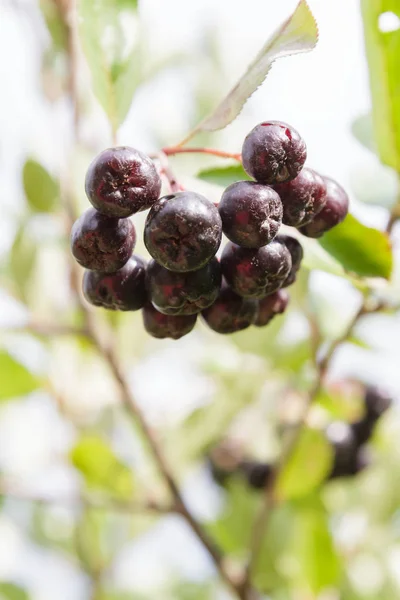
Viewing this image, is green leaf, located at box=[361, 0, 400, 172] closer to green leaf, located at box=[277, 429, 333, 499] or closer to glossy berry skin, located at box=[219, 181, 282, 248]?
glossy berry skin, located at box=[219, 181, 282, 248]

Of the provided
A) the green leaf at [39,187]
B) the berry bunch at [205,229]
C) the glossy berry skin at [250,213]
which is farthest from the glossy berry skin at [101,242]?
the green leaf at [39,187]

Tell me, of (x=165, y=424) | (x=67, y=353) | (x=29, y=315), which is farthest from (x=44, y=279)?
(x=165, y=424)

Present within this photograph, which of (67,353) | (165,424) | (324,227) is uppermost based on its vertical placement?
(324,227)

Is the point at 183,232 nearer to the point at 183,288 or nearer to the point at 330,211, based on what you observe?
the point at 183,288

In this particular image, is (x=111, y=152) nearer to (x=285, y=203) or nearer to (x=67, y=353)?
(x=285, y=203)

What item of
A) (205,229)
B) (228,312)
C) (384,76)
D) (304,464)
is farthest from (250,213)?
(304,464)

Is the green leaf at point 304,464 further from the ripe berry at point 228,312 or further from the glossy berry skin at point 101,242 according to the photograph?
the glossy berry skin at point 101,242

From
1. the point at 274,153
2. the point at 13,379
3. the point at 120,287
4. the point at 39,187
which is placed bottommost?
the point at 13,379
